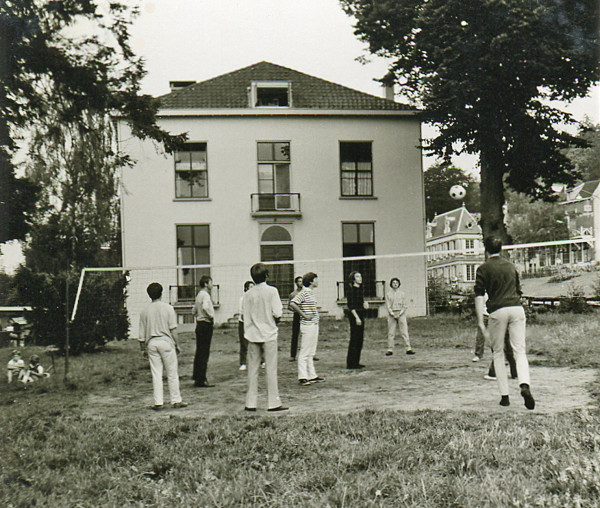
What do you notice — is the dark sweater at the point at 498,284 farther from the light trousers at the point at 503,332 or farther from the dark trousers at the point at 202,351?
the dark trousers at the point at 202,351

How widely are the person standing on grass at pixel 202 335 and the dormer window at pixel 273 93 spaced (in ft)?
63.4

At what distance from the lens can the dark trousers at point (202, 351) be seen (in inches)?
414

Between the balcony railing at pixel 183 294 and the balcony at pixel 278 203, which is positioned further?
the balcony at pixel 278 203

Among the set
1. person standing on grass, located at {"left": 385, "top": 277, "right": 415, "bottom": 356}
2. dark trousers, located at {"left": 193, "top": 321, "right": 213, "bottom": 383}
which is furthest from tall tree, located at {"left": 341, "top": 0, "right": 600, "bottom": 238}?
dark trousers, located at {"left": 193, "top": 321, "right": 213, "bottom": 383}

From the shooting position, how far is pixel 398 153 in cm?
2891

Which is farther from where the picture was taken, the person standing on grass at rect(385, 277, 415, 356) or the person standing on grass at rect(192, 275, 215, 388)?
the person standing on grass at rect(385, 277, 415, 356)

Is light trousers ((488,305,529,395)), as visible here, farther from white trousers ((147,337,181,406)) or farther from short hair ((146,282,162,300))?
short hair ((146,282,162,300))

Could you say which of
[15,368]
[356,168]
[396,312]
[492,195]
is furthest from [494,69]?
[15,368]

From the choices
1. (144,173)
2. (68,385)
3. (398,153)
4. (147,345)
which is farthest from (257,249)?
(147,345)

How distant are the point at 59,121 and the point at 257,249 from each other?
17657 millimetres

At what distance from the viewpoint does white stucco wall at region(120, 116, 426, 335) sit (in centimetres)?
2745

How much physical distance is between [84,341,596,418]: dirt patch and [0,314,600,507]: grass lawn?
0.35 feet

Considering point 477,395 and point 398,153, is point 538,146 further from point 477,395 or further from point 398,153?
point 477,395

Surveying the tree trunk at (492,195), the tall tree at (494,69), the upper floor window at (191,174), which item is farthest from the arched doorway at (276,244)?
the tree trunk at (492,195)
